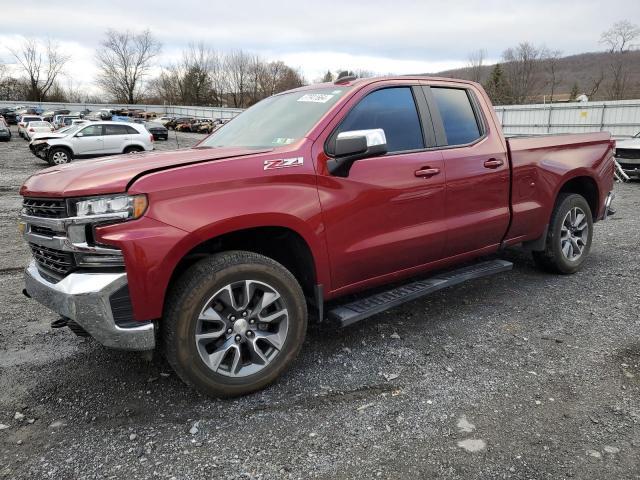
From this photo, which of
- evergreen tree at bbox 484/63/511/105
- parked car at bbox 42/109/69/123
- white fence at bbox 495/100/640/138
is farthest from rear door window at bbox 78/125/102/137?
evergreen tree at bbox 484/63/511/105

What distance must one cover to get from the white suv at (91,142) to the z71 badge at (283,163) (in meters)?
18.5

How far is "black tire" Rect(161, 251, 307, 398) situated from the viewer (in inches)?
106

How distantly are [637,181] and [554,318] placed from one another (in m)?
12.0

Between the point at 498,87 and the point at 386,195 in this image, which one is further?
the point at 498,87

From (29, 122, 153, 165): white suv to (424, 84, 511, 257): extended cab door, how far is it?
18048 mm

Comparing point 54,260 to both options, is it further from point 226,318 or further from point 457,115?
point 457,115

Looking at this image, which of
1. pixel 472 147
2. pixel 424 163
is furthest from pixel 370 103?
pixel 472 147

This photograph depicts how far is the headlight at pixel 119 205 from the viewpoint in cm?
255

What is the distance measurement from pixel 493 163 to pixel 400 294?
1.46m

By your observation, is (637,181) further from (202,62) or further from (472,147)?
(202,62)

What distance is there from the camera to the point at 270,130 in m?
3.61

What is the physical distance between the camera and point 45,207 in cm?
278

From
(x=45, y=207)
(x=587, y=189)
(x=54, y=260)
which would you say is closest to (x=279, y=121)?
(x=45, y=207)

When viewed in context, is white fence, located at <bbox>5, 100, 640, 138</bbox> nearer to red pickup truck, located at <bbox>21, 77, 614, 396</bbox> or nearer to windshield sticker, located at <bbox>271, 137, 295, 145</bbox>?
red pickup truck, located at <bbox>21, 77, 614, 396</bbox>
